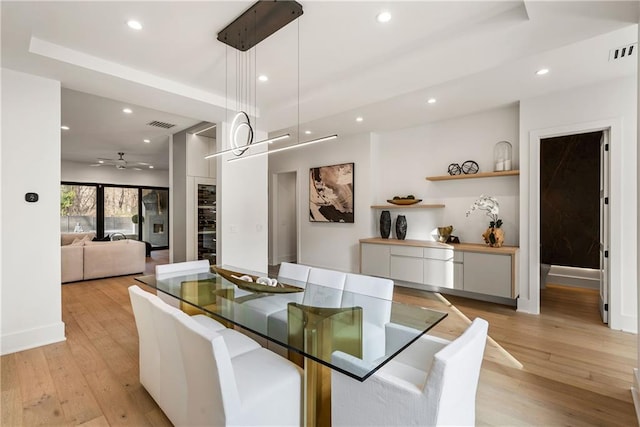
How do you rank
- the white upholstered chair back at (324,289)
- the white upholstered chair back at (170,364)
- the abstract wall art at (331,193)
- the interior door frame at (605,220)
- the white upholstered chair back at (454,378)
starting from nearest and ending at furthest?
the white upholstered chair back at (454,378)
the white upholstered chair back at (170,364)
the white upholstered chair back at (324,289)
the interior door frame at (605,220)
the abstract wall art at (331,193)

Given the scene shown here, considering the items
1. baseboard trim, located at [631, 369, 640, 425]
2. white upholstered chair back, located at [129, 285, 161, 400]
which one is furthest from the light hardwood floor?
white upholstered chair back, located at [129, 285, 161, 400]

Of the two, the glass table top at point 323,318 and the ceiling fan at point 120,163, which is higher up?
the ceiling fan at point 120,163

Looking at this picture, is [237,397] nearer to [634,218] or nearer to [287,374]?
[287,374]

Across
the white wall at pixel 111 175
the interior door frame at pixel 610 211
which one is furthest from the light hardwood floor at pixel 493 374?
the white wall at pixel 111 175

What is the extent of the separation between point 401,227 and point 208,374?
421 cm

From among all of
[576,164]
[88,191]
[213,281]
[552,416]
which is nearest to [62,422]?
[213,281]

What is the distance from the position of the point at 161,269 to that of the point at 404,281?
354 cm

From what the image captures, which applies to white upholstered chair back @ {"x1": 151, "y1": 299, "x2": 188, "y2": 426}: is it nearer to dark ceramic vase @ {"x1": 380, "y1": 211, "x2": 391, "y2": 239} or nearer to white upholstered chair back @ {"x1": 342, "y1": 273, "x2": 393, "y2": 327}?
white upholstered chair back @ {"x1": 342, "y1": 273, "x2": 393, "y2": 327}

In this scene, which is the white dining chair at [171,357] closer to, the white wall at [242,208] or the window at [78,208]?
the white wall at [242,208]

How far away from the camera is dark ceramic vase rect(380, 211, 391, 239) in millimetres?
5230

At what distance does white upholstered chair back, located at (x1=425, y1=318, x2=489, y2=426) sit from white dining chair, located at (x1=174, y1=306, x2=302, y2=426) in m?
0.69

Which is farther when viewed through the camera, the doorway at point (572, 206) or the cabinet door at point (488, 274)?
the doorway at point (572, 206)

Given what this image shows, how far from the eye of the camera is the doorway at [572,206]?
443 cm

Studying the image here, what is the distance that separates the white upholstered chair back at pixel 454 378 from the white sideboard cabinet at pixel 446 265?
9.16 ft
